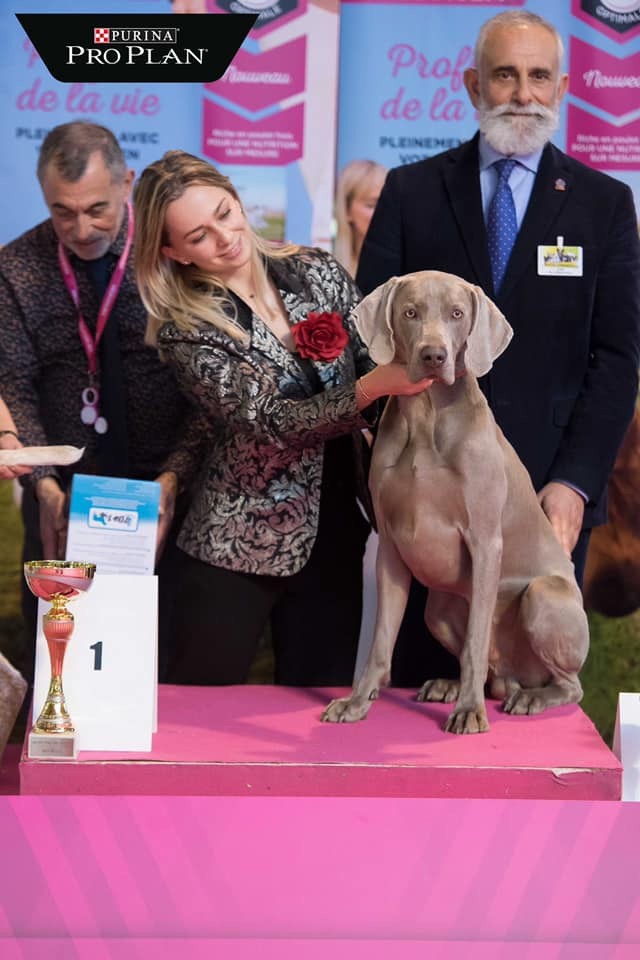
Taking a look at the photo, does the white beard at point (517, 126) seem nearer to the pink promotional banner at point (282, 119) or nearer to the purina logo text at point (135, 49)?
the purina logo text at point (135, 49)

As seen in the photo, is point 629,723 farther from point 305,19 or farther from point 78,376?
point 305,19

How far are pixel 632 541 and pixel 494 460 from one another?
70.1 inches

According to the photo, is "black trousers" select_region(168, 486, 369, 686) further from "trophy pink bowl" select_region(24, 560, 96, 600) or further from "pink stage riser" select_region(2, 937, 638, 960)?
"pink stage riser" select_region(2, 937, 638, 960)

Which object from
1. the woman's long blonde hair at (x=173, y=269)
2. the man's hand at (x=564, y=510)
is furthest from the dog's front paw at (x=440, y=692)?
the woman's long blonde hair at (x=173, y=269)

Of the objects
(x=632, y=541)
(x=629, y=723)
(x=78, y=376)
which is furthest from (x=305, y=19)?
(x=629, y=723)

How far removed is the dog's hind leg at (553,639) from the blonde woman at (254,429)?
49 cm

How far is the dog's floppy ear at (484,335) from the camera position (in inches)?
83.4

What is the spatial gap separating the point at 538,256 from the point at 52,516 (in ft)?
4.31

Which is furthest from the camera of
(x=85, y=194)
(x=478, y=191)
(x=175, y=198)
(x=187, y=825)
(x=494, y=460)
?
(x=85, y=194)

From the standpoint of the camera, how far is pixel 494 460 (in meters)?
2.18

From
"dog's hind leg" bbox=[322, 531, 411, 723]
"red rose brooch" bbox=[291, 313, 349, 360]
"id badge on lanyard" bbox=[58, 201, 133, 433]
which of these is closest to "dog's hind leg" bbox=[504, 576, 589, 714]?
"dog's hind leg" bbox=[322, 531, 411, 723]

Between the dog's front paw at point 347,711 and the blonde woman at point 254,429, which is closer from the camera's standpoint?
the dog's front paw at point 347,711

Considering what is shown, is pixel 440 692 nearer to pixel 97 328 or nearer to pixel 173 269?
pixel 173 269

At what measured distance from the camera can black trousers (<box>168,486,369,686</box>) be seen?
2672mm
